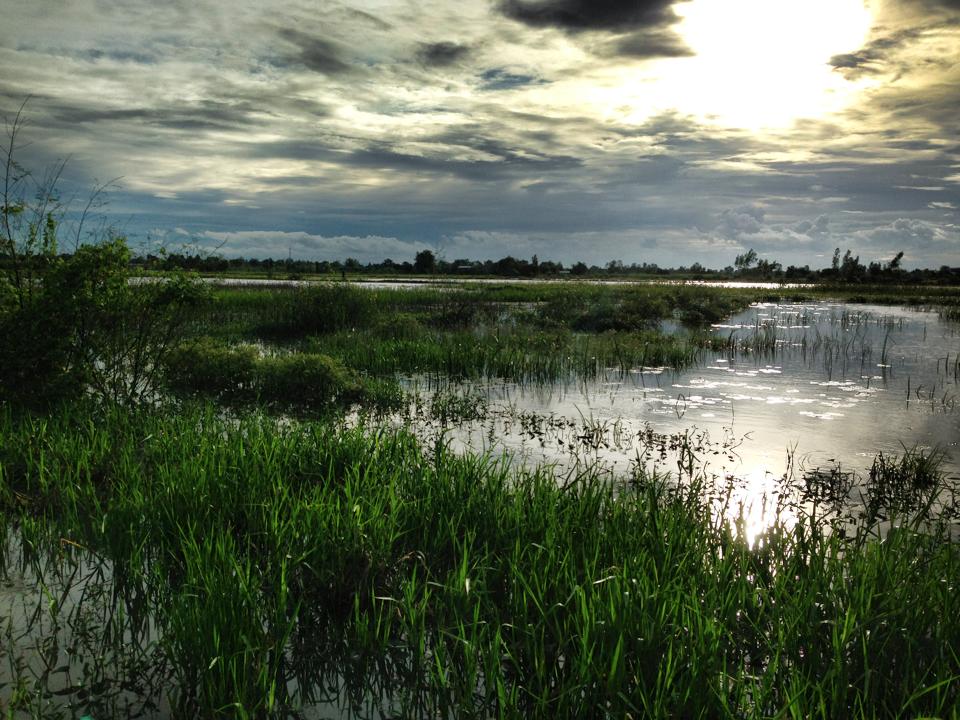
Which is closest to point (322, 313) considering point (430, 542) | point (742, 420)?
point (742, 420)

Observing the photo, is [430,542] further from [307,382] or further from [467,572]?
[307,382]

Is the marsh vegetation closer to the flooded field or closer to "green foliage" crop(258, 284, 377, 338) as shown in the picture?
the flooded field

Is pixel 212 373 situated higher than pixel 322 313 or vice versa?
pixel 322 313

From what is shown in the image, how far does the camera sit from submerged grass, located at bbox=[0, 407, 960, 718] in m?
3.42

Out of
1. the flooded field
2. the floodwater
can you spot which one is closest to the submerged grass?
the flooded field

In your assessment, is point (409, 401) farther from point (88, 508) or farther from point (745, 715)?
point (745, 715)

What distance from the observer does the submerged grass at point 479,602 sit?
11.2ft

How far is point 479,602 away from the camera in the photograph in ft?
12.6

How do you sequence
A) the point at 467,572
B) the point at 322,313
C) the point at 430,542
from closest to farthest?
the point at 467,572 < the point at 430,542 < the point at 322,313

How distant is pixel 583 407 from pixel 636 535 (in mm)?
6881

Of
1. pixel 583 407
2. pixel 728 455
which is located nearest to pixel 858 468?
pixel 728 455

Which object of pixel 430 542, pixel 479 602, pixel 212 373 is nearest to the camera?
pixel 479 602

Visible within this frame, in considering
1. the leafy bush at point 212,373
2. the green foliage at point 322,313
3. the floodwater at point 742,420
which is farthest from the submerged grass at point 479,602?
the green foliage at point 322,313

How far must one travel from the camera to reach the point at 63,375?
9094 millimetres
